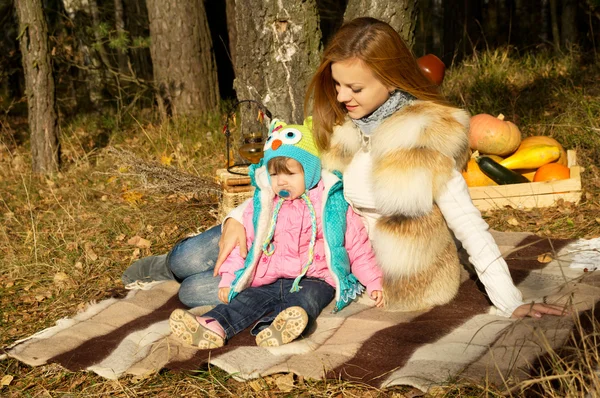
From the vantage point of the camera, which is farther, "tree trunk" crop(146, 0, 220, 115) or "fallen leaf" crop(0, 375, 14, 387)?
"tree trunk" crop(146, 0, 220, 115)

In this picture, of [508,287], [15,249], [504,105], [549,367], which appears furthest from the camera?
[504,105]

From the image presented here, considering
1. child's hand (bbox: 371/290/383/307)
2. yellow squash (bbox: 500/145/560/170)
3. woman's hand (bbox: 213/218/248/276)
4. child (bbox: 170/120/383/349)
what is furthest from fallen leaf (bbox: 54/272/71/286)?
yellow squash (bbox: 500/145/560/170)

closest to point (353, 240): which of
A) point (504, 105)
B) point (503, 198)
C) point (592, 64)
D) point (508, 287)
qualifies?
point (508, 287)

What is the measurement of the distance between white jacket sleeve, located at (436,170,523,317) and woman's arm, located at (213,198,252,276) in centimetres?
119

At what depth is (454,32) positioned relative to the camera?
37.7 feet

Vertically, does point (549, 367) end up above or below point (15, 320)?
above

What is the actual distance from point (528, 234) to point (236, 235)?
7.56ft

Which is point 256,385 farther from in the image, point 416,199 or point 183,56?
point 183,56

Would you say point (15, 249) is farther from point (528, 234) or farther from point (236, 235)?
point (528, 234)

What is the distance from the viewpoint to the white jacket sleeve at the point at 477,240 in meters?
3.45

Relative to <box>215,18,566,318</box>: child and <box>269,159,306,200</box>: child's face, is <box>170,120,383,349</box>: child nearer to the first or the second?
<box>269,159,306,200</box>: child's face

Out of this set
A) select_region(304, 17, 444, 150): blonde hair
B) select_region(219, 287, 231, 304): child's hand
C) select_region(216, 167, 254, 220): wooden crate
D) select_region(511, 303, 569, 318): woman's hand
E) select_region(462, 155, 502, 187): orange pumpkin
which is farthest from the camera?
select_region(462, 155, 502, 187): orange pumpkin

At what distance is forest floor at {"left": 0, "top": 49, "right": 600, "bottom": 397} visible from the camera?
11.2ft

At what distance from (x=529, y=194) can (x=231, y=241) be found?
2.81 metres
